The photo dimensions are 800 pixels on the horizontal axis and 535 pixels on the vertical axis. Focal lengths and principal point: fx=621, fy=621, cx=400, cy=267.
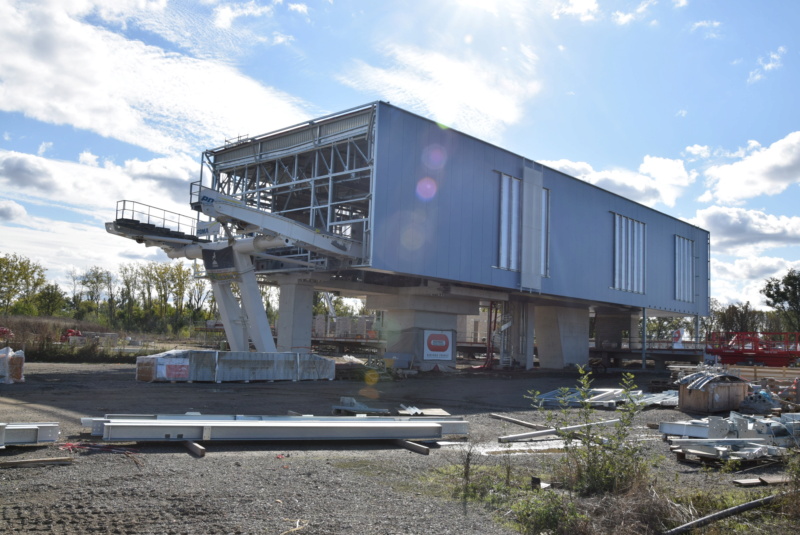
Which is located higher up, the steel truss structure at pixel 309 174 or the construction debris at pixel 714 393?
the steel truss structure at pixel 309 174

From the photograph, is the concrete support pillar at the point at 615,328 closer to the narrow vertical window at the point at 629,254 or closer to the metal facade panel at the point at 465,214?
the metal facade panel at the point at 465,214

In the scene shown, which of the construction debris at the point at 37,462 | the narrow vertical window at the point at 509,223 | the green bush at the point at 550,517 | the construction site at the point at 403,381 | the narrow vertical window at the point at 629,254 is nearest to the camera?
the green bush at the point at 550,517

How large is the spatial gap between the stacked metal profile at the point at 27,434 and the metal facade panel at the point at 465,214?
19231mm

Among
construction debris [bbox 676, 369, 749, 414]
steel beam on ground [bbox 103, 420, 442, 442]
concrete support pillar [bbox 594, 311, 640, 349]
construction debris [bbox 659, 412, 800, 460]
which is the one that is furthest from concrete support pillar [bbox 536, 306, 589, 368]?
steel beam on ground [bbox 103, 420, 442, 442]

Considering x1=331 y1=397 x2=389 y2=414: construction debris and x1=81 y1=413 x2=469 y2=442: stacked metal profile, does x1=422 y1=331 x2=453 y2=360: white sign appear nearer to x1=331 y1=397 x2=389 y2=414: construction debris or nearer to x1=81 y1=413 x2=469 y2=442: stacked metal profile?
x1=331 y1=397 x2=389 y2=414: construction debris

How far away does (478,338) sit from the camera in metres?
69.9

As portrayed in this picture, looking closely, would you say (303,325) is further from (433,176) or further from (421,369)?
(433,176)

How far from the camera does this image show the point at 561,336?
46125mm

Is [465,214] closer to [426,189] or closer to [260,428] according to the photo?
[426,189]

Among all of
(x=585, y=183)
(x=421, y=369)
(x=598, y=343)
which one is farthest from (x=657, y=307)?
(x=421, y=369)

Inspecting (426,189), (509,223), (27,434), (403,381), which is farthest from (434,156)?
(27,434)

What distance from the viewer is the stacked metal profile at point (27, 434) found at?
922 centimetres

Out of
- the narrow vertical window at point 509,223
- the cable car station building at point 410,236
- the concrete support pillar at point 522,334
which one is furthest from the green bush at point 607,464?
the concrete support pillar at point 522,334

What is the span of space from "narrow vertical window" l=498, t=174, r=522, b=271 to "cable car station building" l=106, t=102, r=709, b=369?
0.10 metres
